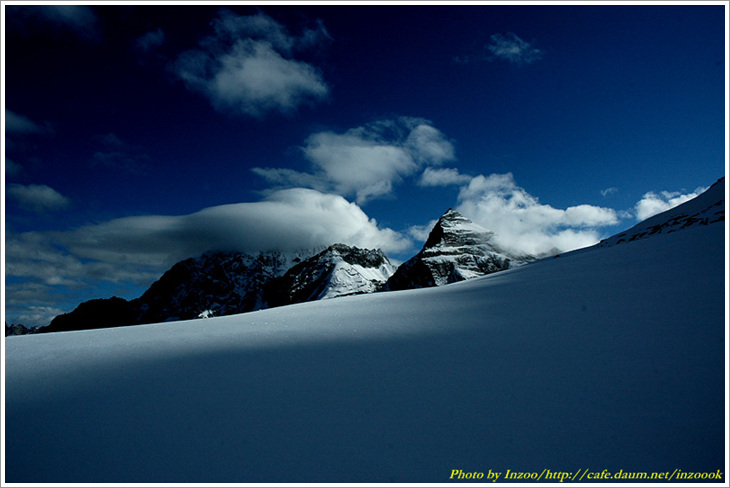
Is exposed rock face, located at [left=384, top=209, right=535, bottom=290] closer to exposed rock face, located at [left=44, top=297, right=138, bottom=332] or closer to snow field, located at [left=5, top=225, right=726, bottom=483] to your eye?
exposed rock face, located at [left=44, top=297, right=138, bottom=332]

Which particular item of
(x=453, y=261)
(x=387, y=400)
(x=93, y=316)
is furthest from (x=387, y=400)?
(x=93, y=316)

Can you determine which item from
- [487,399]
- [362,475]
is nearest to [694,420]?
[487,399]

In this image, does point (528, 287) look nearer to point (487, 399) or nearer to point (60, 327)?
point (487, 399)

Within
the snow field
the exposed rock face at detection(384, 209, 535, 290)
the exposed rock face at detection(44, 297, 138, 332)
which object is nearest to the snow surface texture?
the snow field

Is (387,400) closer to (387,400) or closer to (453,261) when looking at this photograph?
(387,400)

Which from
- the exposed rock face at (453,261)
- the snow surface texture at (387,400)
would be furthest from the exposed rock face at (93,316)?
the snow surface texture at (387,400)

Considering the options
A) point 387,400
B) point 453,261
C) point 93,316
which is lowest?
point 387,400

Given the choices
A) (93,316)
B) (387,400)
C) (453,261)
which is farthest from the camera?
(93,316)
